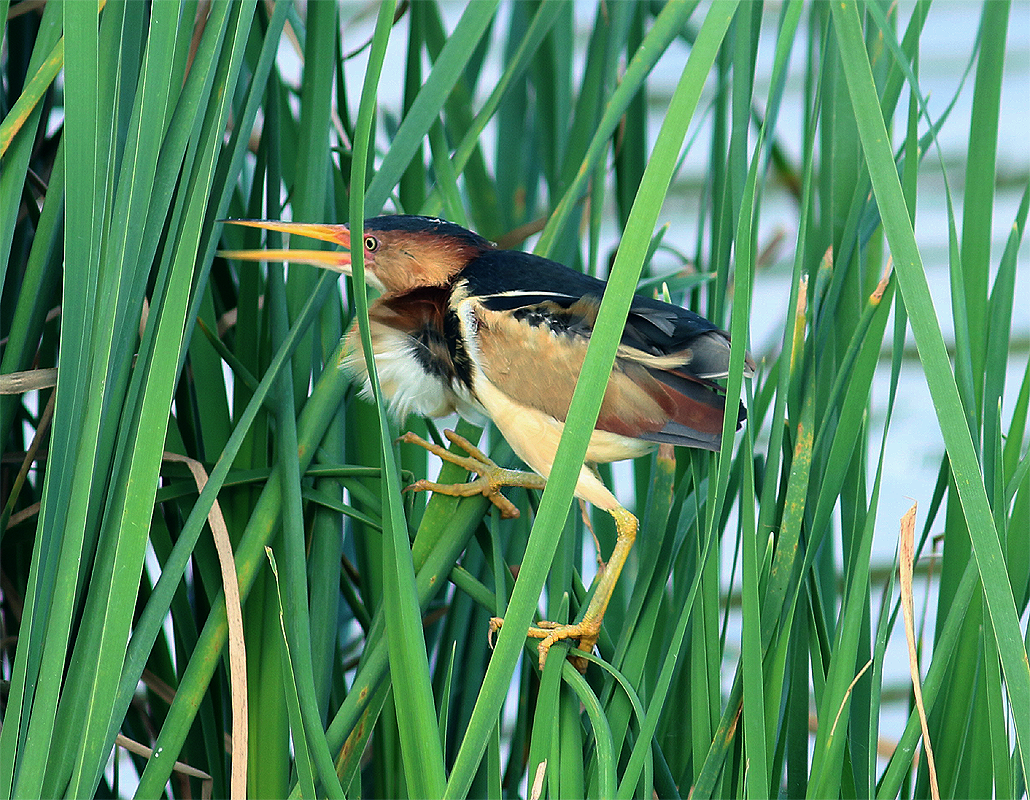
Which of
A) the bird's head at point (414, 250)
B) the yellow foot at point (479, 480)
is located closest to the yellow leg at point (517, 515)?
the yellow foot at point (479, 480)

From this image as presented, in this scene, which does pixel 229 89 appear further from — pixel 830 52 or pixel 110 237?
pixel 830 52

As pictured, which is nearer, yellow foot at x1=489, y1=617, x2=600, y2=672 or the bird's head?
yellow foot at x1=489, y1=617, x2=600, y2=672

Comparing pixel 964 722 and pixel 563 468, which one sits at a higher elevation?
pixel 563 468

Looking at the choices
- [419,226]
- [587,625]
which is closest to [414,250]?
[419,226]

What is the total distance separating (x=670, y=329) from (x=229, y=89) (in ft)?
0.96

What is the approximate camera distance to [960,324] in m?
0.46

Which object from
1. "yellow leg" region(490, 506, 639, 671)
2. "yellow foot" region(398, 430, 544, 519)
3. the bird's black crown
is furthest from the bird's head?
"yellow leg" region(490, 506, 639, 671)

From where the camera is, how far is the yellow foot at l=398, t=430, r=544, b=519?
59 cm

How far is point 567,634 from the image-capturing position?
520mm

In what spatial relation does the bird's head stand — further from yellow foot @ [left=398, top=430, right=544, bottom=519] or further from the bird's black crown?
yellow foot @ [left=398, top=430, right=544, bottom=519]

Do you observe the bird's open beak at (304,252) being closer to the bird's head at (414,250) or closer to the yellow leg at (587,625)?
the bird's head at (414,250)

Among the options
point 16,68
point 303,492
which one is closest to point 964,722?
point 303,492

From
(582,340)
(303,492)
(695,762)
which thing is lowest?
(695,762)

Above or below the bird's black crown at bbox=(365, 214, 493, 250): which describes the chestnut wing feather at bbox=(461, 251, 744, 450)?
below
